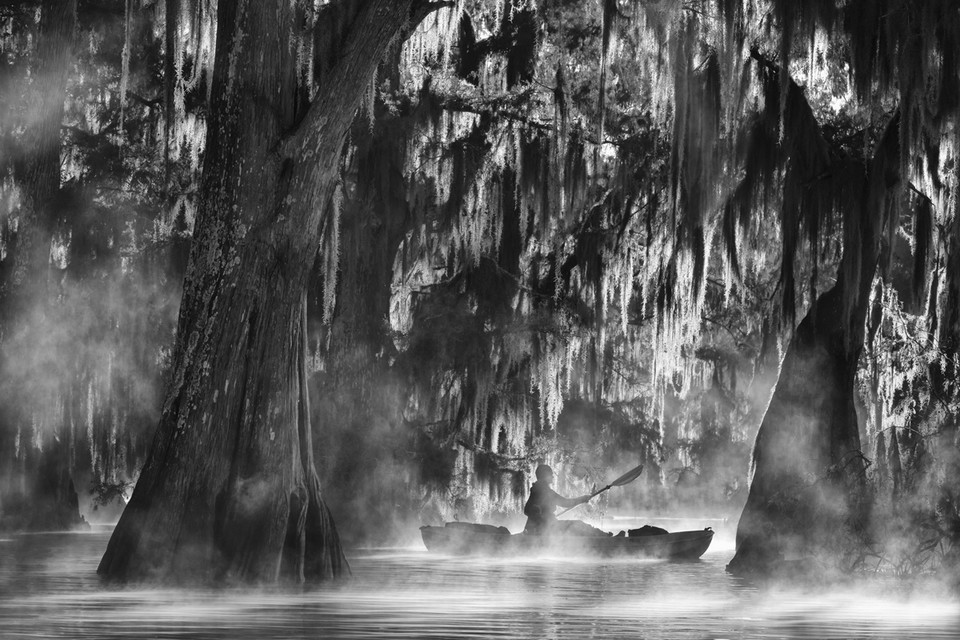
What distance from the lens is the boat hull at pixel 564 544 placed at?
18.6 metres

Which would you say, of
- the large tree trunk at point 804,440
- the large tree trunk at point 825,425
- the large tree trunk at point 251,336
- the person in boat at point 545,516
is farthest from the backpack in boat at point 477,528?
the large tree trunk at point 251,336

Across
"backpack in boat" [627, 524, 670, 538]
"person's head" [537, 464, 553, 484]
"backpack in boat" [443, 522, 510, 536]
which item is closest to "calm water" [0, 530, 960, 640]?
"backpack in boat" [627, 524, 670, 538]

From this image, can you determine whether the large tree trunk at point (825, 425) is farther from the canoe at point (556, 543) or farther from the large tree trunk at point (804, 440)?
the canoe at point (556, 543)

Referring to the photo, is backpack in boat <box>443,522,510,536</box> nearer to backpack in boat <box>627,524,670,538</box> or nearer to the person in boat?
the person in boat

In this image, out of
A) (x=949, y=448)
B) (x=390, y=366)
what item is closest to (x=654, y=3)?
(x=949, y=448)

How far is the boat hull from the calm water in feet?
12.5

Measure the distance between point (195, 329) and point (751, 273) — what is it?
10151 millimetres

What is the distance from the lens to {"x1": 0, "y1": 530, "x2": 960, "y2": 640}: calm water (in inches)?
303

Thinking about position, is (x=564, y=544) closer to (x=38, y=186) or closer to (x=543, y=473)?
(x=543, y=473)

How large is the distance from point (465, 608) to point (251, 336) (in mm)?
3418

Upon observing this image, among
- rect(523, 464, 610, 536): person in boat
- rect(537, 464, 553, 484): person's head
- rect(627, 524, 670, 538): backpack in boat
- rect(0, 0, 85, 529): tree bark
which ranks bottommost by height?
rect(627, 524, 670, 538): backpack in boat

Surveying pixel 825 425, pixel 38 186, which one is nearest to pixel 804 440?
pixel 825 425

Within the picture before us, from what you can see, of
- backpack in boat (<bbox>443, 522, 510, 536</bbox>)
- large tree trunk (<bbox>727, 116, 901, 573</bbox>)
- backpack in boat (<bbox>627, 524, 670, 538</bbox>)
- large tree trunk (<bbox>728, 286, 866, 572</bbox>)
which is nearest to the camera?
large tree trunk (<bbox>727, 116, 901, 573</bbox>)

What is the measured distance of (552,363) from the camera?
19.4 meters
